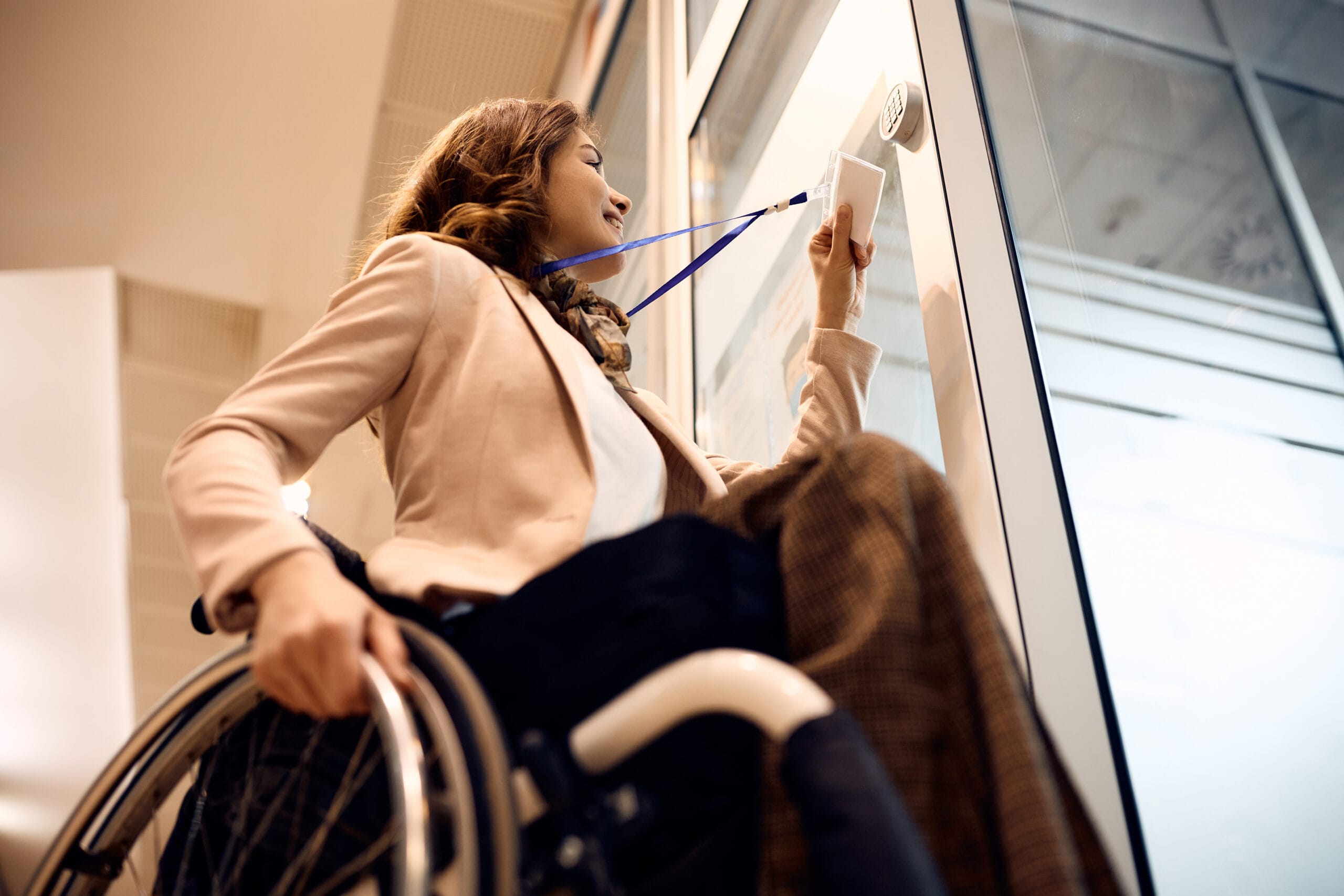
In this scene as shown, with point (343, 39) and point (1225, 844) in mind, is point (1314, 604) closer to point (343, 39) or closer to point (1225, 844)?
point (1225, 844)

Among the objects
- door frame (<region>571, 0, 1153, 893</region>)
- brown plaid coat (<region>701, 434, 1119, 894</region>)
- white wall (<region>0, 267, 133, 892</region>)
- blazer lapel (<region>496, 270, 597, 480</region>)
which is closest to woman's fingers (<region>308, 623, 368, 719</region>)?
brown plaid coat (<region>701, 434, 1119, 894</region>)

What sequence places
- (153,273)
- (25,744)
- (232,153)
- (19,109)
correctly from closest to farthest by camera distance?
1. (19,109)
2. (232,153)
3. (153,273)
4. (25,744)

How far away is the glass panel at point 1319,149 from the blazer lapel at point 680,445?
0.65 m

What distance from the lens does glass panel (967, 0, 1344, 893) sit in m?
0.81

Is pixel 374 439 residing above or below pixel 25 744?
above

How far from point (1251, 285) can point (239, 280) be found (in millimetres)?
3690

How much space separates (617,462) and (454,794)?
1.82ft

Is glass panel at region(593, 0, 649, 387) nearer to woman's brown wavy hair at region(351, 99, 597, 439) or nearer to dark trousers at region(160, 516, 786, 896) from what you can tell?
woman's brown wavy hair at region(351, 99, 597, 439)

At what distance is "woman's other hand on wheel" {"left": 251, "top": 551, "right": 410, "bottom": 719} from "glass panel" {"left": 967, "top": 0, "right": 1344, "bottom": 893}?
0.62 metres

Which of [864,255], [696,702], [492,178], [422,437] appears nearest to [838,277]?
[864,255]

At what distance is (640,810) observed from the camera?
1.75 ft

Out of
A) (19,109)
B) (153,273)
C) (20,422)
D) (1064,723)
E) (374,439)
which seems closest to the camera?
(1064,723)

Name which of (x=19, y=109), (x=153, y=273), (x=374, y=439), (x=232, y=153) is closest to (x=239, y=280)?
(x=153, y=273)

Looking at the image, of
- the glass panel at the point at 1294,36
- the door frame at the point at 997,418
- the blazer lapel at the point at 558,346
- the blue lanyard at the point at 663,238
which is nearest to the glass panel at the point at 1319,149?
the glass panel at the point at 1294,36
